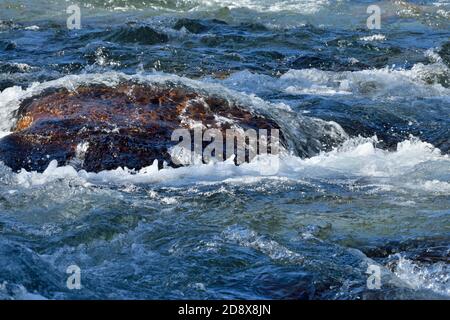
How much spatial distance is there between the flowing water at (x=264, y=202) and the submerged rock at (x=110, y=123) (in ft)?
0.67

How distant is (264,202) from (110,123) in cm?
184

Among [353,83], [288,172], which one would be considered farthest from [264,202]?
[353,83]

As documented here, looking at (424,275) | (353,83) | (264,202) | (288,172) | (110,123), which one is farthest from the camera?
(353,83)

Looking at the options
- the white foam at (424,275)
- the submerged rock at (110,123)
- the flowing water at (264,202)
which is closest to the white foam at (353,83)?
the flowing water at (264,202)

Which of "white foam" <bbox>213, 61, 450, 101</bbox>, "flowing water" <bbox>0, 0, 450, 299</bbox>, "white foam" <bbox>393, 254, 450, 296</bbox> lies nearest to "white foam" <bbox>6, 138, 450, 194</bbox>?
"flowing water" <bbox>0, 0, 450, 299</bbox>

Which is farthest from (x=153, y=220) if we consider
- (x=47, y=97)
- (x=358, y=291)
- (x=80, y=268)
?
(x=47, y=97)

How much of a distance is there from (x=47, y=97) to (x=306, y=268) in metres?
4.02

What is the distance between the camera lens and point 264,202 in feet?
21.7

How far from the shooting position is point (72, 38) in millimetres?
13992

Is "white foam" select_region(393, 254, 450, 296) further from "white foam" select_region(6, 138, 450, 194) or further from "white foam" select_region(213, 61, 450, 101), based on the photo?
"white foam" select_region(213, 61, 450, 101)

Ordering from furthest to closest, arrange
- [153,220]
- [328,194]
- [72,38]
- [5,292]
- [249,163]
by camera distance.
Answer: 1. [72,38]
2. [249,163]
3. [328,194]
4. [153,220]
5. [5,292]

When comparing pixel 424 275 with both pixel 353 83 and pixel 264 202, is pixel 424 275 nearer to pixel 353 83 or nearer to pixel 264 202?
pixel 264 202

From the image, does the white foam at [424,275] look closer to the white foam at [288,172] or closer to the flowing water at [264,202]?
the flowing water at [264,202]

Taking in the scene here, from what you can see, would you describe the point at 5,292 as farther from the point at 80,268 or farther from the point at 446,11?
the point at 446,11
